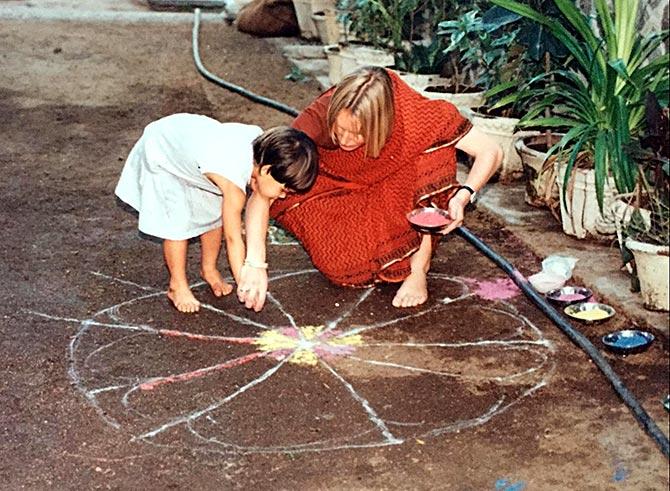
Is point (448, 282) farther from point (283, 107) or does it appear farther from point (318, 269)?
point (283, 107)

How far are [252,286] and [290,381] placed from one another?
362 mm

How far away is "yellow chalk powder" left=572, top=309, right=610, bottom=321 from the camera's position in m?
3.84

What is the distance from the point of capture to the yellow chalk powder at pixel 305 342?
12.1ft

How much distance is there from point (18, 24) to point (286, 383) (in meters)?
6.45

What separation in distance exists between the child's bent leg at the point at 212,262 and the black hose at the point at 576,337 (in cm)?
104

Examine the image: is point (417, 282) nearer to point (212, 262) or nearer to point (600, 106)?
point (212, 262)

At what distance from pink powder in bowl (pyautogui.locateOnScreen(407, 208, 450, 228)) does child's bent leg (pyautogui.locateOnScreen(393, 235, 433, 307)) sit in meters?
0.17

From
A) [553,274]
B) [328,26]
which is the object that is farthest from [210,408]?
[328,26]

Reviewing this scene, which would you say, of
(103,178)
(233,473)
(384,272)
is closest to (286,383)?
(233,473)

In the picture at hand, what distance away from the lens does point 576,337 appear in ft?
12.1

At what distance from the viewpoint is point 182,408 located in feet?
10.9

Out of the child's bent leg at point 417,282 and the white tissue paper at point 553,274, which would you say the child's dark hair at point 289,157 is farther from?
the white tissue paper at point 553,274

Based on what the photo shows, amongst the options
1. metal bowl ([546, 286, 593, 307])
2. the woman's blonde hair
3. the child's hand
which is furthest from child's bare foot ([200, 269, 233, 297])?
metal bowl ([546, 286, 593, 307])

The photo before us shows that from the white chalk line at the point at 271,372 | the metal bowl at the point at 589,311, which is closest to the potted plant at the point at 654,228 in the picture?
the metal bowl at the point at 589,311
